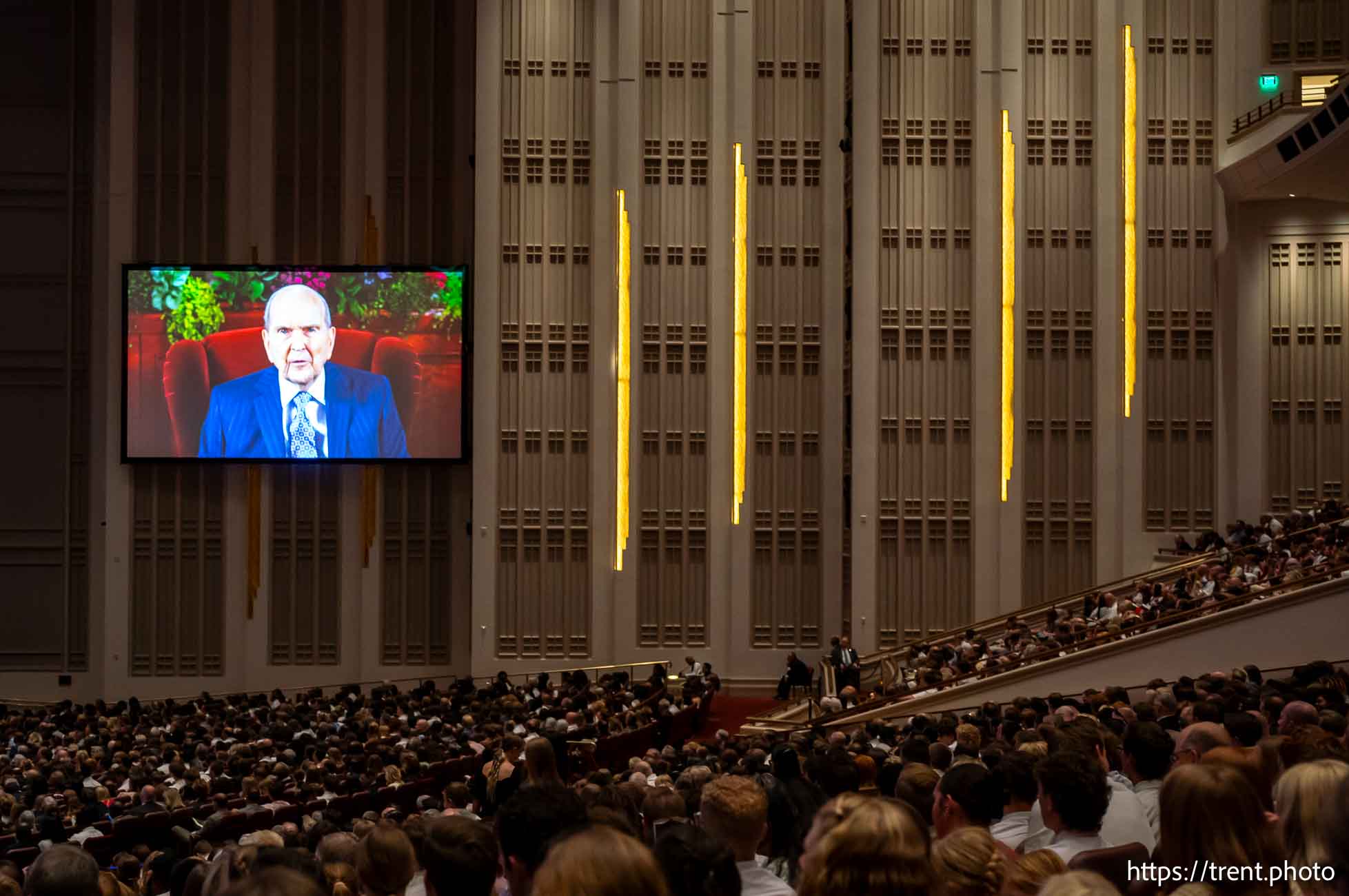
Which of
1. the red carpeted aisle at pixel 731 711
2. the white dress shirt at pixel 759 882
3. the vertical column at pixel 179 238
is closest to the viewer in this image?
the white dress shirt at pixel 759 882

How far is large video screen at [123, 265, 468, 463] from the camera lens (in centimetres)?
2411

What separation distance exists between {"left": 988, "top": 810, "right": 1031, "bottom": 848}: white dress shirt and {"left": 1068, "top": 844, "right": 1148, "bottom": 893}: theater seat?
90 centimetres

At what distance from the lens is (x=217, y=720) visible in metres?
18.1

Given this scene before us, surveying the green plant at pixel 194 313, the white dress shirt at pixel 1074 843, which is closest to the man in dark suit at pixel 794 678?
the green plant at pixel 194 313

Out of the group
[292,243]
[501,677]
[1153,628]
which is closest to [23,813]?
[501,677]

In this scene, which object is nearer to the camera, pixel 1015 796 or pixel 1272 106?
pixel 1015 796

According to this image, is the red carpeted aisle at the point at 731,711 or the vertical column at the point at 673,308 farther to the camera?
the vertical column at the point at 673,308

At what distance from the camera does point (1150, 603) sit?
18641 mm

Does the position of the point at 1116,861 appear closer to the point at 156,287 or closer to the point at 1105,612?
the point at 1105,612

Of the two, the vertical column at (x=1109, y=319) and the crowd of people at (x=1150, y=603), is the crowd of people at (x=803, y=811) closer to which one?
the crowd of people at (x=1150, y=603)

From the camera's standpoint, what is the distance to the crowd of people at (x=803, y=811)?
3303 millimetres

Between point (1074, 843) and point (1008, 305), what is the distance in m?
19.1

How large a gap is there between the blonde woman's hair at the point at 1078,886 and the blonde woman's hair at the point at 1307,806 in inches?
29.4

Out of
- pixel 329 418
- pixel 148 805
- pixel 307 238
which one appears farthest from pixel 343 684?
pixel 148 805
